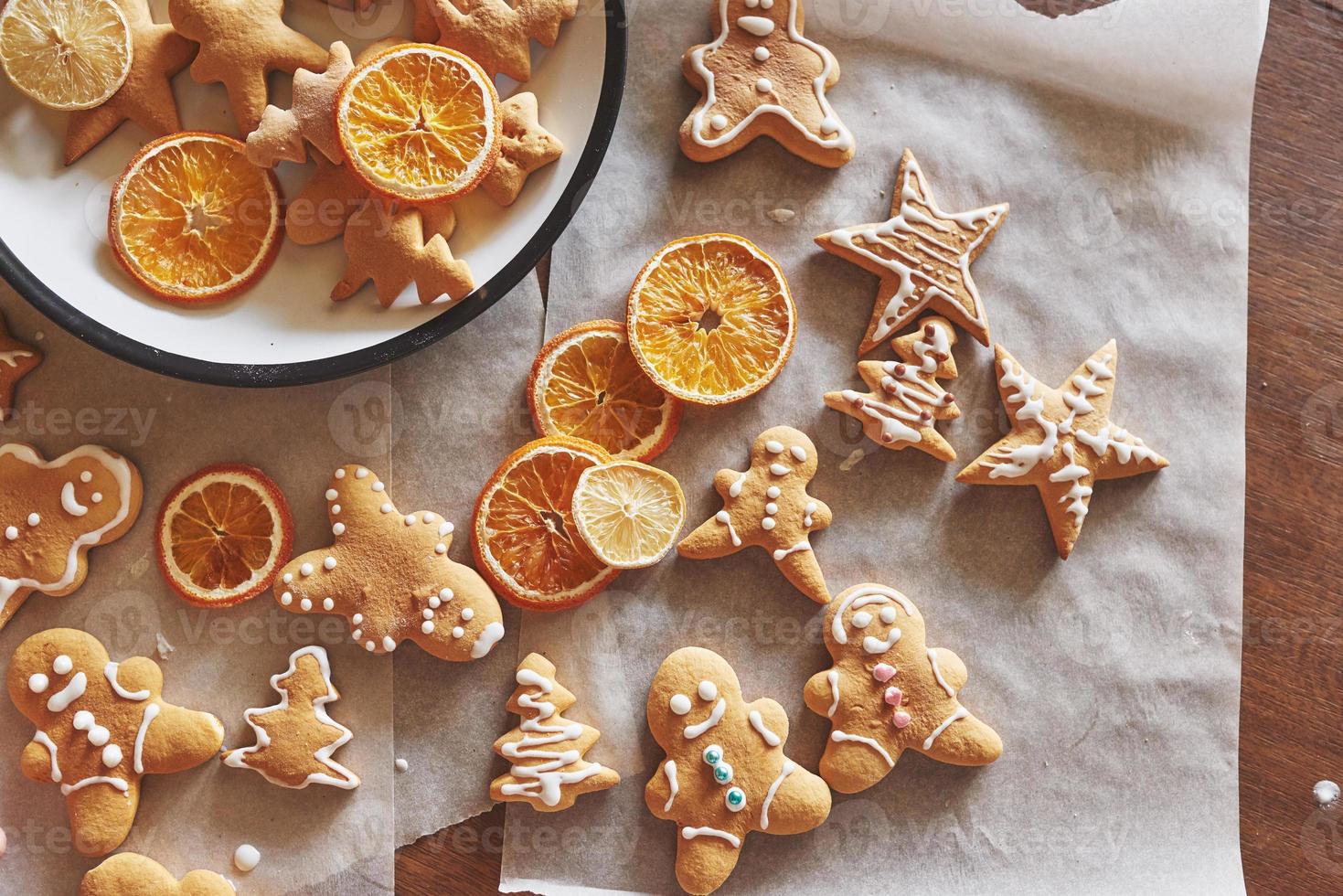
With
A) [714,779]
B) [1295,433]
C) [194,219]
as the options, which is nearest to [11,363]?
[194,219]

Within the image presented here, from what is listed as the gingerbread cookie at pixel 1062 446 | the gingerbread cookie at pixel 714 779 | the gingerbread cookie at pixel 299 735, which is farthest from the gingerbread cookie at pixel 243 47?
the gingerbread cookie at pixel 1062 446

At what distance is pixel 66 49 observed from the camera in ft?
8.01

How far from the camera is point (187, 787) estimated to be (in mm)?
2684

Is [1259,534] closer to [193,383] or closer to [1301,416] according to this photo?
[1301,416]

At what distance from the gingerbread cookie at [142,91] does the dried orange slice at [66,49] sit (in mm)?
41

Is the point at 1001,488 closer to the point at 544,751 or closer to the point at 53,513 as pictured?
the point at 544,751

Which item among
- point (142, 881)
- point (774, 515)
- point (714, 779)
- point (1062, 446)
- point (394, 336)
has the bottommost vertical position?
point (142, 881)

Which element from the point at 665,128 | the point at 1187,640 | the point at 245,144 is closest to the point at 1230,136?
the point at 1187,640

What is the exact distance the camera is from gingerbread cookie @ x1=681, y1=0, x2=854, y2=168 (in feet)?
9.00

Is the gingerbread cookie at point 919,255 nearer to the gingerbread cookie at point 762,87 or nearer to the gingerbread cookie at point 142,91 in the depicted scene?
the gingerbread cookie at point 762,87

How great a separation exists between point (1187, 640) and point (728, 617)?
1.35 meters

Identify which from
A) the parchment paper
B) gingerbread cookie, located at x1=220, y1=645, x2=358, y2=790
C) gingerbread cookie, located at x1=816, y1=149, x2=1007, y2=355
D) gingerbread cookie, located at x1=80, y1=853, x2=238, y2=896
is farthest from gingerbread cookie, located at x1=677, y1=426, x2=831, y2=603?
gingerbread cookie, located at x1=80, y1=853, x2=238, y2=896

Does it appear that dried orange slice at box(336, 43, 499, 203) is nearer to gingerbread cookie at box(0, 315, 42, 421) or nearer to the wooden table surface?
gingerbread cookie at box(0, 315, 42, 421)

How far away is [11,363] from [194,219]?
673 millimetres
